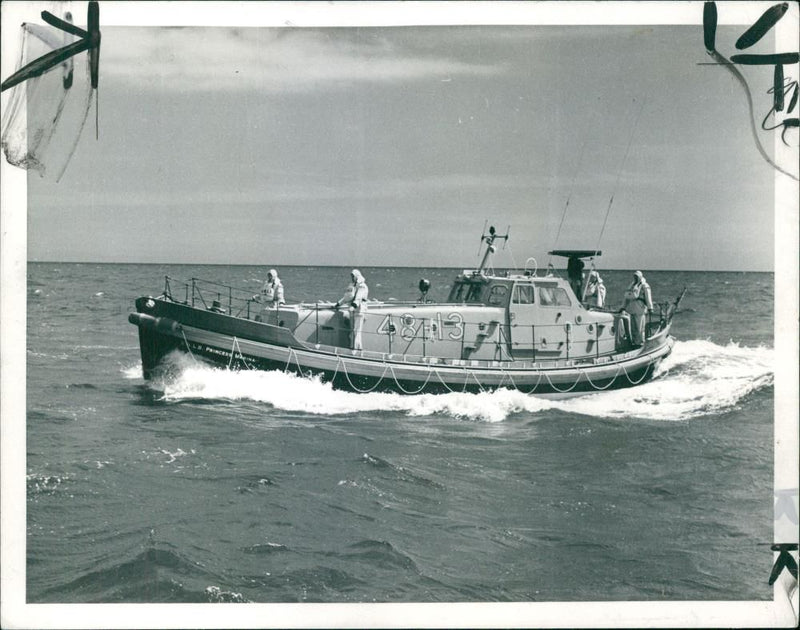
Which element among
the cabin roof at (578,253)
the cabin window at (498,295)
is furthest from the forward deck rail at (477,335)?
the cabin roof at (578,253)

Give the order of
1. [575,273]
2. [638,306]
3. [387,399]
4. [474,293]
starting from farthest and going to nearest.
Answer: [638,306] < [575,273] < [474,293] < [387,399]

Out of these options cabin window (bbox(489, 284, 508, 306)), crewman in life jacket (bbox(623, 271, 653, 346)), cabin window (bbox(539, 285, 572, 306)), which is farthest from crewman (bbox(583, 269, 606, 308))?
cabin window (bbox(489, 284, 508, 306))

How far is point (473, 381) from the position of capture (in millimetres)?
12656

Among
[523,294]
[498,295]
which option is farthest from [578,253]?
[498,295]

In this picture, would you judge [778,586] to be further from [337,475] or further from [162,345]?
[162,345]

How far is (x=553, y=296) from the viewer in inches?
556

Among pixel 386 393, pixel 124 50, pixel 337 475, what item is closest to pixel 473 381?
pixel 386 393

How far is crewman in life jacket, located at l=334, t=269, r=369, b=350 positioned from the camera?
40.9 ft

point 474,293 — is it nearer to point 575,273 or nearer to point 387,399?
point 575,273

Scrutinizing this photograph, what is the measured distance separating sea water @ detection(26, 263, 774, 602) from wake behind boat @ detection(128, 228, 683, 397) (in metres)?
0.72

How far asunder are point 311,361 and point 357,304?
1304 mm

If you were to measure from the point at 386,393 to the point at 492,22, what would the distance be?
7.07 m

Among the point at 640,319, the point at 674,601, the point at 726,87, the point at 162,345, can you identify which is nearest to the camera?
the point at 674,601

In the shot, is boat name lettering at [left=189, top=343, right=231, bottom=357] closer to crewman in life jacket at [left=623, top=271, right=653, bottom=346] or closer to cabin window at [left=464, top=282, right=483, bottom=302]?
cabin window at [left=464, top=282, right=483, bottom=302]
